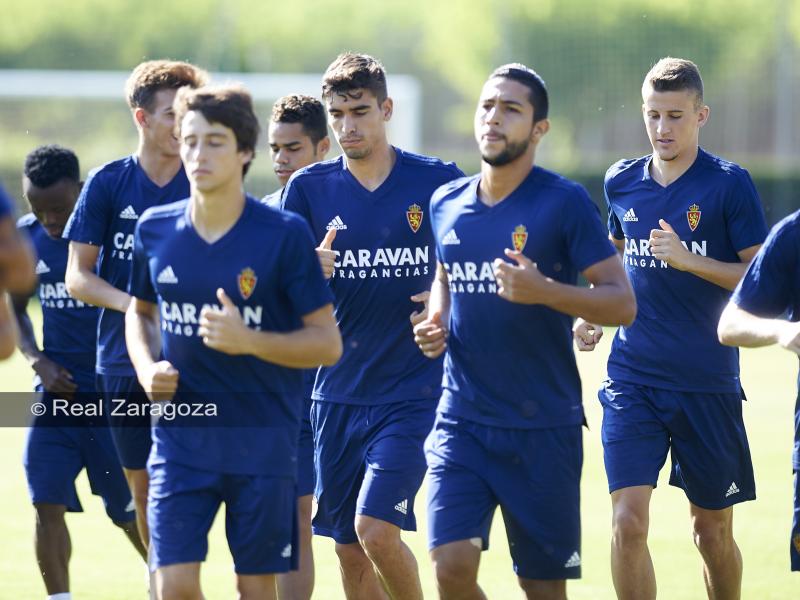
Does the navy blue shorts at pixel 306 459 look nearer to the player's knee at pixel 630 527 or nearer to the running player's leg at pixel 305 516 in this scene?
the running player's leg at pixel 305 516

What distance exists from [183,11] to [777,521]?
49132 mm

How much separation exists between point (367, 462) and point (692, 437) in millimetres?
1716

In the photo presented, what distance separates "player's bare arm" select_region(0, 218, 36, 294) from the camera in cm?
404

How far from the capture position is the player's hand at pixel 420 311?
639cm

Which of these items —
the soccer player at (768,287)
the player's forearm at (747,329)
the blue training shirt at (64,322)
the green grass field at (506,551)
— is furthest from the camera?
the green grass field at (506,551)

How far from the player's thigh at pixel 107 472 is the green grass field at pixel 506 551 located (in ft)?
1.74

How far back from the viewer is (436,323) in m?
5.85

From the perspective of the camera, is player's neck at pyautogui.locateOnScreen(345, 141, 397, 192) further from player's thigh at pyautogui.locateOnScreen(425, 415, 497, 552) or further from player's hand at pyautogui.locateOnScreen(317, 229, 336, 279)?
player's thigh at pyautogui.locateOnScreen(425, 415, 497, 552)

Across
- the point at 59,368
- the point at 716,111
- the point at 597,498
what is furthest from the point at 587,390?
the point at 716,111

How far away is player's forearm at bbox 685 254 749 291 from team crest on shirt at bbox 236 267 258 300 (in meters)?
2.57

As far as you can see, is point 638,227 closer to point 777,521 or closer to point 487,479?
point 487,479

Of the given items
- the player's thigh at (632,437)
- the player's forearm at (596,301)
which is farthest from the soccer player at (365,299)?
the player's forearm at (596,301)

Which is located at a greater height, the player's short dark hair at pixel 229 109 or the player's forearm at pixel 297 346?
the player's short dark hair at pixel 229 109

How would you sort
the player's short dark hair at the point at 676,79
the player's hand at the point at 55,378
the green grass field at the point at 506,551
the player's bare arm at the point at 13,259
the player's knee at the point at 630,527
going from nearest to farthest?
the player's bare arm at the point at 13,259 → the player's knee at the point at 630,527 → the player's short dark hair at the point at 676,79 → the player's hand at the point at 55,378 → the green grass field at the point at 506,551
